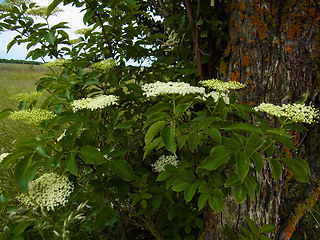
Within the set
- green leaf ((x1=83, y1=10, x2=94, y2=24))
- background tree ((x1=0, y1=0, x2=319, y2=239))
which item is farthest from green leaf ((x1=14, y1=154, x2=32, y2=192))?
green leaf ((x1=83, y1=10, x2=94, y2=24))

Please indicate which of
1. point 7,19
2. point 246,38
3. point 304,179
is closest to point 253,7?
point 246,38

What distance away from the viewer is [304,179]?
1168mm

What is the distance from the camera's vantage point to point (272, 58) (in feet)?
5.72

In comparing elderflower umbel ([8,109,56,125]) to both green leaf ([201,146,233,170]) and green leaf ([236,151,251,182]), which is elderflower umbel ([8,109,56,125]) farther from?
green leaf ([236,151,251,182])

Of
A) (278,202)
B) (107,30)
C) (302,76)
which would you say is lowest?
(278,202)

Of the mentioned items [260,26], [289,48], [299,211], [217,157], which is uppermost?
[260,26]

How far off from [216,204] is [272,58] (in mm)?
995

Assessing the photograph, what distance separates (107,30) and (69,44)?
0.38 metres

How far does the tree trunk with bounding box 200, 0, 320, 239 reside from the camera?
1.73m

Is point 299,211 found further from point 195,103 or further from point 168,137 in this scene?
point 168,137

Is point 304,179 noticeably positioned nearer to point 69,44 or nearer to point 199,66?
point 199,66

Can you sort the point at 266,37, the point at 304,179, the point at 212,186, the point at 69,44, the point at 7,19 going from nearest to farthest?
the point at 304,179 → the point at 212,186 → the point at 266,37 → the point at 7,19 → the point at 69,44

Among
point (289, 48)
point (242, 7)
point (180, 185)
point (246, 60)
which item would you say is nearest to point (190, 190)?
point (180, 185)

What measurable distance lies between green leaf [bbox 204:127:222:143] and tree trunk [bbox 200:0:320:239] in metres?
0.76
